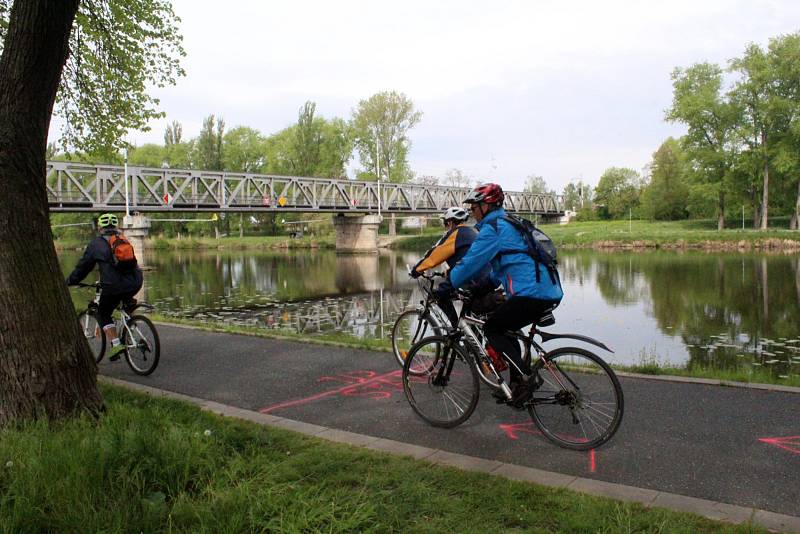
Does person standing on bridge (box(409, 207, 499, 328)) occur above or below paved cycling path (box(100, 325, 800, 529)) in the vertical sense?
above

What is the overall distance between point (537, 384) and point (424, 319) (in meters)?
1.95

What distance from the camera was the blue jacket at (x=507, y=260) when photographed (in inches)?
187

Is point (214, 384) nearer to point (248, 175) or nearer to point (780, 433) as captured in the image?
point (780, 433)

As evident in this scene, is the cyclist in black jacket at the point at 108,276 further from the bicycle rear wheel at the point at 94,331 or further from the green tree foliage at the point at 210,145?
the green tree foliage at the point at 210,145

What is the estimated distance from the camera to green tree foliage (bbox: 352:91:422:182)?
7531cm

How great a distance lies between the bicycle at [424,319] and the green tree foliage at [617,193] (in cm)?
7857

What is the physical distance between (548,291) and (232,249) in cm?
7503

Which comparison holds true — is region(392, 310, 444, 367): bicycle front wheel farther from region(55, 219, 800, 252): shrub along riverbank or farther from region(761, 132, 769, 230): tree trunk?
region(761, 132, 769, 230): tree trunk

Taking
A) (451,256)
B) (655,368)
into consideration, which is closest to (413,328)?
(451,256)

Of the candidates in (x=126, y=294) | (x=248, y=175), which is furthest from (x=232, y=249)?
(x=126, y=294)

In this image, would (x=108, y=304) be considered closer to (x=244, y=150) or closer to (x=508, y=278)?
(x=508, y=278)

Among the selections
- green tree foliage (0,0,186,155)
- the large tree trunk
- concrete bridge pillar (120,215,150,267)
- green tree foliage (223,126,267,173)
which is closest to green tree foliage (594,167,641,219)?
green tree foliage (223,126,267,173)

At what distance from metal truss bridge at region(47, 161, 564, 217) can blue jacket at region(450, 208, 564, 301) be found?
32221 mm

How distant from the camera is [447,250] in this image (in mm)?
5984
